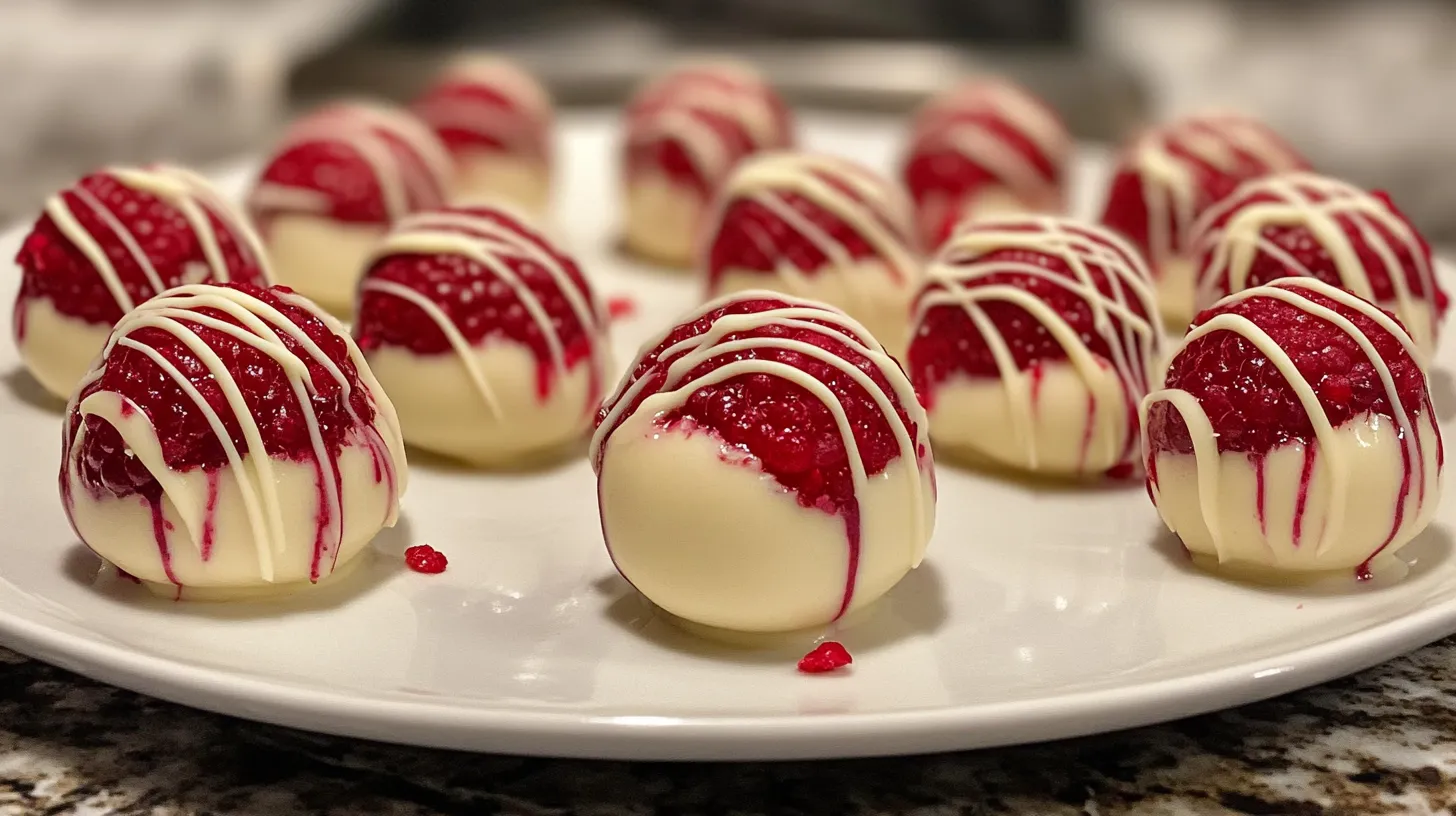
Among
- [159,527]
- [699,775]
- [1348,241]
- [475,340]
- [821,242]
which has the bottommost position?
[699,775]

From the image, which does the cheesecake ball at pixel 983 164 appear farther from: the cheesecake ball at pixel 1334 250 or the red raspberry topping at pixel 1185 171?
the cheesecake ball at pixel 1334 250

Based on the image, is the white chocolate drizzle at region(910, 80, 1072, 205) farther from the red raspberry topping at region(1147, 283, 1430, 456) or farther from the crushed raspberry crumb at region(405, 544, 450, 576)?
the crushed raspberry crumb at region(405, 544, 450, 576)

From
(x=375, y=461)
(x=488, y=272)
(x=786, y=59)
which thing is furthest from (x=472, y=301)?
(x=786, y=59)

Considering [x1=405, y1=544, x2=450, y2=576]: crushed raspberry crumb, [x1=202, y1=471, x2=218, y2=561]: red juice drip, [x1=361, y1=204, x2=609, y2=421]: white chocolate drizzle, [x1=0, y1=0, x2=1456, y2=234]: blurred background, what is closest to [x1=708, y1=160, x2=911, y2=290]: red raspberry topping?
[x1=361, y1=204, x2=609, y2=421]: white chocolate drizzle

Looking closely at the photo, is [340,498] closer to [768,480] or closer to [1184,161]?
[768,480]

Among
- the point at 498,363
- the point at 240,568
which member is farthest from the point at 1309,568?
the point at 240,568

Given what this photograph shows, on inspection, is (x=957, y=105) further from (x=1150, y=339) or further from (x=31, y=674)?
(x=31, y=674)
